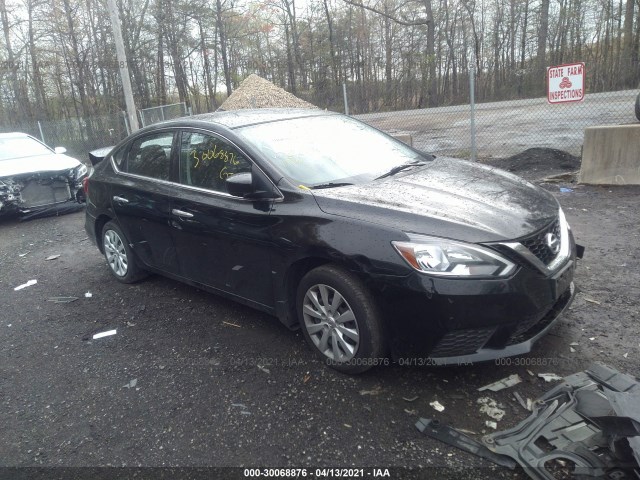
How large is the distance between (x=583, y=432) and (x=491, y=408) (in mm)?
489

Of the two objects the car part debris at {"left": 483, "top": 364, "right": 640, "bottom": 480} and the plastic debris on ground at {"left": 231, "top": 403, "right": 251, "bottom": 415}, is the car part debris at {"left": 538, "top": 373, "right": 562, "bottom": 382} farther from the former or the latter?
the plastic debris on ground at {"left": 231, "top": 403, "right": 251, "bottom": 415}

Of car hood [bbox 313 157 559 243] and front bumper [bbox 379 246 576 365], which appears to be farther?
car hood [bbox 313 157 559 243]

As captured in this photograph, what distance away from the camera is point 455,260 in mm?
2742

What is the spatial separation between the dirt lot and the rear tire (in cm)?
32

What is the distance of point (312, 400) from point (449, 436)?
846 mm

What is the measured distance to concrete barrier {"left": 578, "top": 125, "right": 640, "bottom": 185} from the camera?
702 centimetres

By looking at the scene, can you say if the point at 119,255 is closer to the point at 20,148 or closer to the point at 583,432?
the point at 583,432

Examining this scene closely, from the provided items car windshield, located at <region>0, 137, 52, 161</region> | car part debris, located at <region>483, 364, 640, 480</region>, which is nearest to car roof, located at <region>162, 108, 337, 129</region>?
car part debris, located at <region>483, 364, 640, 480</region>

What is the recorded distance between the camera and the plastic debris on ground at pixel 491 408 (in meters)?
2.76

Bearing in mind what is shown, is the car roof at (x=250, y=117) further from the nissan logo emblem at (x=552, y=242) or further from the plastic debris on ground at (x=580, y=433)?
the plastic debris on ground at (x=580, y=433)

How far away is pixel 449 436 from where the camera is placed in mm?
2639

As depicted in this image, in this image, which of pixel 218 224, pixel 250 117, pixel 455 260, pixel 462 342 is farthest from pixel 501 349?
pixel 250 117

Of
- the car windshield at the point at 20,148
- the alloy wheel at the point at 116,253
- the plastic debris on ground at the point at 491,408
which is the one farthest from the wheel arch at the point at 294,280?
the car windshield at the point at 20,148

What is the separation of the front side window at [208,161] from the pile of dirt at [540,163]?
6.16 m
